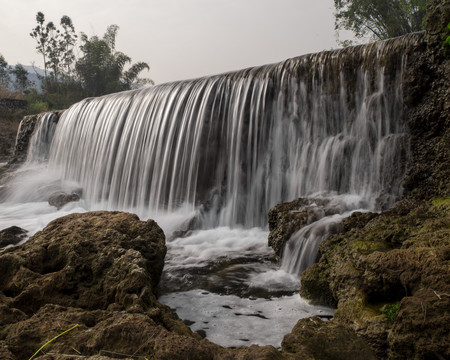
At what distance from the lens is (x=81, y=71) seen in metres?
37.7

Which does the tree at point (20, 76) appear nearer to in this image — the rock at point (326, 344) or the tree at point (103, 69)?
the tree at point (103, 69)

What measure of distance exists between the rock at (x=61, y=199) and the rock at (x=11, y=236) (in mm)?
4243

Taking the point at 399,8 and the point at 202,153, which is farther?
the point at 399,8

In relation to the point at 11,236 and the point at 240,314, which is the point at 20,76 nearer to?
the point at 11,236

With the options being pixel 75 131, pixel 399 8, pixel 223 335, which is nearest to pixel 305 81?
pixel 223 335

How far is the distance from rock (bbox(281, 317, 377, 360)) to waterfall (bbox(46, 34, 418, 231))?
4.09 m

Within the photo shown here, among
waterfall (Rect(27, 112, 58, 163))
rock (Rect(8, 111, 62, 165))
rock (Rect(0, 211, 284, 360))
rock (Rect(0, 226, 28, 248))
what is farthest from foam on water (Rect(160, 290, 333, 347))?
rock (Rect(8, 111, 62, 165))

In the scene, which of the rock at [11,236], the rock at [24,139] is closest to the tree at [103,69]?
the rock at [24,139]

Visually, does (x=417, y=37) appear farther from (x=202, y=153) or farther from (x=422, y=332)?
(x=422, y=332)

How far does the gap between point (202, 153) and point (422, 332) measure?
6761 mm

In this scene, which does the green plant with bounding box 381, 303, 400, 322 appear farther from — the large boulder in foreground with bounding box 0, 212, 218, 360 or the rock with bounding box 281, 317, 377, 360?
the large boulder in foreground with bounding box 0, 212, 218, 360

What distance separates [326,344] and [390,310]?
2.58 feet

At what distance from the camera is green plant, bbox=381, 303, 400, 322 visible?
8.65ft

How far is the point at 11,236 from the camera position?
6.77 meters
